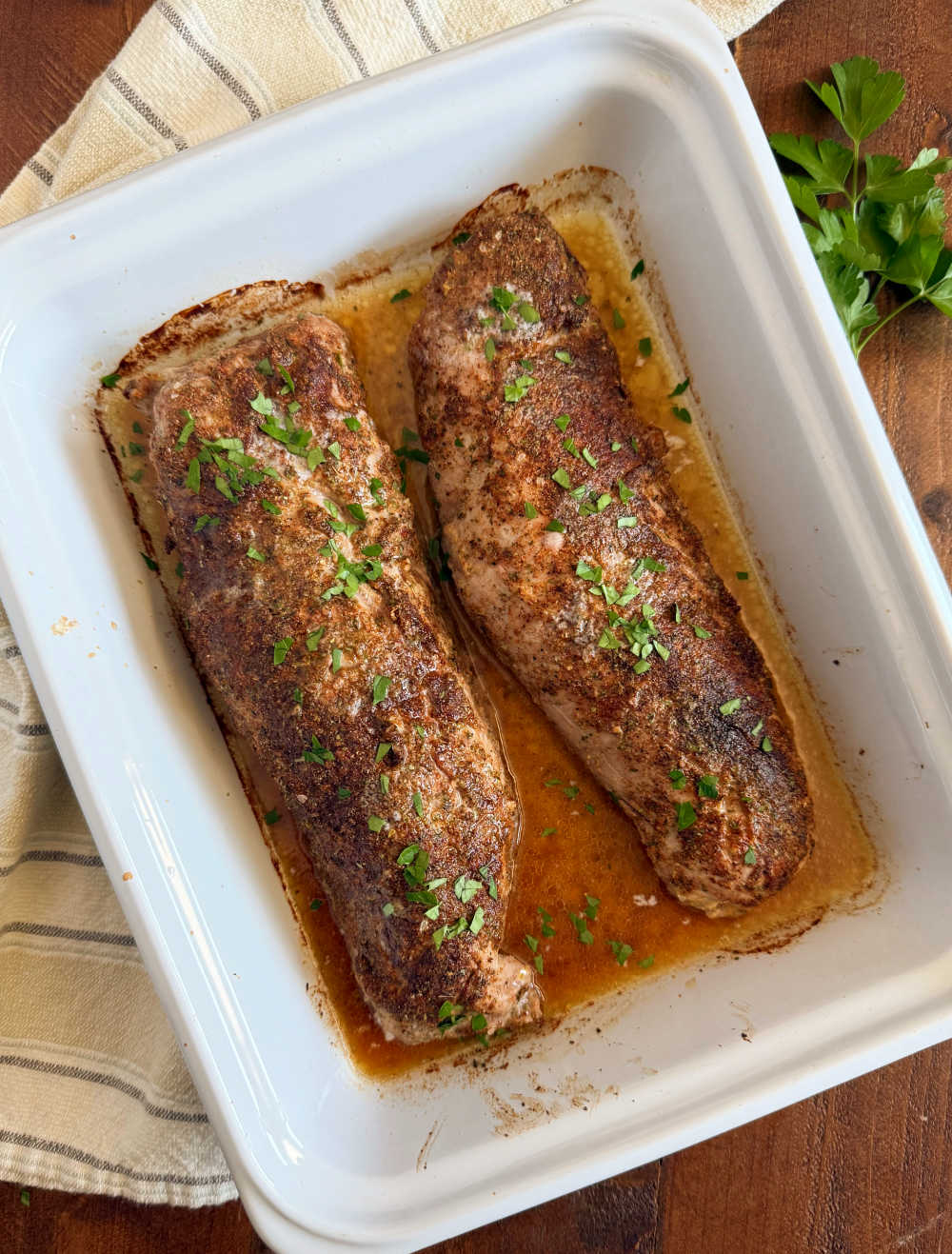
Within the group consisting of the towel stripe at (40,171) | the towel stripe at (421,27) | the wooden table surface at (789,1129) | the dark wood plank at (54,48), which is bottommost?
the wooden table surface at (789,1129)

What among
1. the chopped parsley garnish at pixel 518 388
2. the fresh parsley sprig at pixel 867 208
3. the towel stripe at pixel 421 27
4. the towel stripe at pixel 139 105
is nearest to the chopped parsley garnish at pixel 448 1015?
the chopped parsley garnish at pixel 518 388

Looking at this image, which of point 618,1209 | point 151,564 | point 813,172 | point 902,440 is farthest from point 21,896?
point 813,172

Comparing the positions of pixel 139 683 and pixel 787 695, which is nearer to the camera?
pixel 139 683

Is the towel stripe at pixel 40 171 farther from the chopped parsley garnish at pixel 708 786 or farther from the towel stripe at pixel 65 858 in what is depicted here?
the chopped parsley garnish at pixel 708 786

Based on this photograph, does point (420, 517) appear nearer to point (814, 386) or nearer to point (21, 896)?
point (814, 386)

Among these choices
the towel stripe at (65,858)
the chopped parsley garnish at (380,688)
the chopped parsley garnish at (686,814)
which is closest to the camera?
the chopped parsley garnish at (380,688)

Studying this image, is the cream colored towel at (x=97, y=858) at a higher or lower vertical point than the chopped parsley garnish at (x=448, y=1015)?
higher
